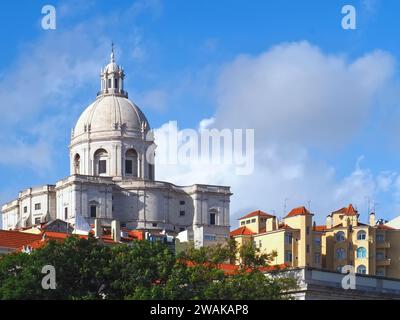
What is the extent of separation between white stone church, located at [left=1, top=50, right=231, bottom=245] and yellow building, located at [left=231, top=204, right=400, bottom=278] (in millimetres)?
6191

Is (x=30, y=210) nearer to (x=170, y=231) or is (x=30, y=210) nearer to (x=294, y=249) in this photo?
(x=170, y=231)

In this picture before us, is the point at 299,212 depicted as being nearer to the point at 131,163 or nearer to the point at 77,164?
the point at 131,163

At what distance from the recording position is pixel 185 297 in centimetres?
6919

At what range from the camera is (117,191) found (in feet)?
481

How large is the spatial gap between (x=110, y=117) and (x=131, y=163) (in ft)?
19.0

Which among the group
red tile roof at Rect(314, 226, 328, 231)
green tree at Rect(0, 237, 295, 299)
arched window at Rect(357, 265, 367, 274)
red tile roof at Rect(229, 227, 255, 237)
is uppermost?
red tile roof at Rect(314, 226, 328, 231)

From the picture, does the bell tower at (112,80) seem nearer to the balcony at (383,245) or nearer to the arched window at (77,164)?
the arched window at (77,164)

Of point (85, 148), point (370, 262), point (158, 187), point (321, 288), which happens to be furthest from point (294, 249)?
point (321, 288)

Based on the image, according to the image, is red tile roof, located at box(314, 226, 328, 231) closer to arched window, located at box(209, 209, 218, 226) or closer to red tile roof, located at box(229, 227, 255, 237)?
red tile roof, located at box(229, 227, 255, 237)

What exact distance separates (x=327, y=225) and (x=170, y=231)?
18002 mm

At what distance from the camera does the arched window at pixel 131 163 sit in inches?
5989

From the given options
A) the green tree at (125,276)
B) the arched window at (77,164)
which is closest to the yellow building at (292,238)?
the arched window at (77,164)

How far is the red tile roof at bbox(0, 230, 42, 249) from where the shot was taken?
10656cm

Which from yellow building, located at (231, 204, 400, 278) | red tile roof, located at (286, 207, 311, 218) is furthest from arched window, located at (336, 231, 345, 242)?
red tile roof, located at (286, 207, 311, 218)
